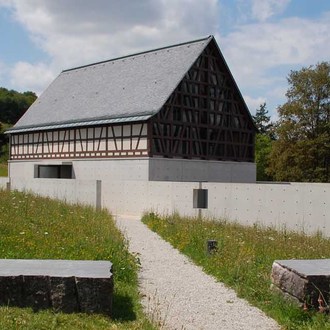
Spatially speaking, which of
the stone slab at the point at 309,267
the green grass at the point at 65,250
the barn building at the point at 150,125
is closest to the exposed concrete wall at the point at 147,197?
the barn building at the point at 150,125

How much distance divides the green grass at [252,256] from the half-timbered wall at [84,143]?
55.3 ft

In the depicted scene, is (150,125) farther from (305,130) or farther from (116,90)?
(305,130)

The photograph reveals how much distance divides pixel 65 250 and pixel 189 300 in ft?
10.2

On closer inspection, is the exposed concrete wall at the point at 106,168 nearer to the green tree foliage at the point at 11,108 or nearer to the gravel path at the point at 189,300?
the gravel path at the point at 189,300

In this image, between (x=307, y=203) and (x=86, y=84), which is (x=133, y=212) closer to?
(x=307, y=203)

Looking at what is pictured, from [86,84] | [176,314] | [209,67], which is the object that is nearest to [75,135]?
[86,84]

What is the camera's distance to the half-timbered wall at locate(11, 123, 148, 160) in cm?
3369

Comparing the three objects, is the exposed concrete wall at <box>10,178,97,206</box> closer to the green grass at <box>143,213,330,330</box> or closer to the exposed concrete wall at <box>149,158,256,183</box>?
the exposed concrete wall at <box>149,158,256,183</box>

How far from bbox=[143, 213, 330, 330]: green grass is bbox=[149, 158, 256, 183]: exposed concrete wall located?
51.9 feet

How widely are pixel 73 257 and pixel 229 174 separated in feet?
95.9

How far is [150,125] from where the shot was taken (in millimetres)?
32750

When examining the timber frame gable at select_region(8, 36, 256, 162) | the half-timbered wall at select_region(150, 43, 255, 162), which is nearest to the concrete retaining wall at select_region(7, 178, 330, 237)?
the timber frame gable at select_region(8, 36, 256, 162)

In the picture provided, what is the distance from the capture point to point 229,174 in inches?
1503

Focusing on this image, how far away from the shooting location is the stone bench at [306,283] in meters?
6.80
